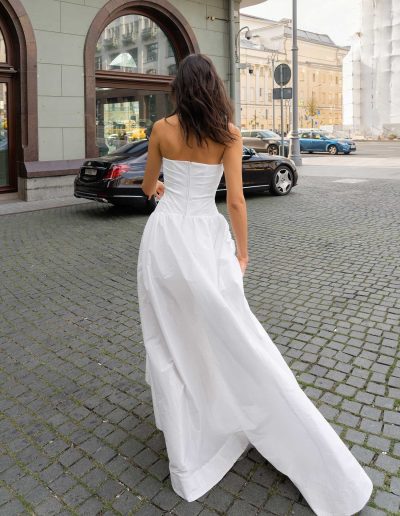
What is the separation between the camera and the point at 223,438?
8.80 ft

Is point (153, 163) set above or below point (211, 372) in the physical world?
above

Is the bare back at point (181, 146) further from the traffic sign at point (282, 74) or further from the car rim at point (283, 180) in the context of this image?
the traffic sign at point (282, 74)

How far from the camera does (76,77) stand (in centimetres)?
1353

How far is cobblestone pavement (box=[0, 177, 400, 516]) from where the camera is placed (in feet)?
8.43

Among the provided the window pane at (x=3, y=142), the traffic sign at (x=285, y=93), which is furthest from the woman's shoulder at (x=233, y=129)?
the traffic sign at (x=285, y=93)

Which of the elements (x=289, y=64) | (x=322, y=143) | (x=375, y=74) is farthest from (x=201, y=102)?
(x=289, y=64)

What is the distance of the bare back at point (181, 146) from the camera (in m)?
2.57

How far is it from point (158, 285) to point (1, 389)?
5.59 feet

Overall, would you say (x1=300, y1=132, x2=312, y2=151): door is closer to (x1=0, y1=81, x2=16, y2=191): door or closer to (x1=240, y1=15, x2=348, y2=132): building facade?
(x1=0, y1=81, x2=16, y2=191): door

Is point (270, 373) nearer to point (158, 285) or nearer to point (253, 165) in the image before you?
point (158, 285)

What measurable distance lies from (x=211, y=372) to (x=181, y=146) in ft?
3.72

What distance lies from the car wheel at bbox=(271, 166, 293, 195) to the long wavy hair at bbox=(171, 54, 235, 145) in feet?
34.7

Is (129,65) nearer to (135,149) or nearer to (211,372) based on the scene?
(135,149)

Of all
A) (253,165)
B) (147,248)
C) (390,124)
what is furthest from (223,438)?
(390,124)
